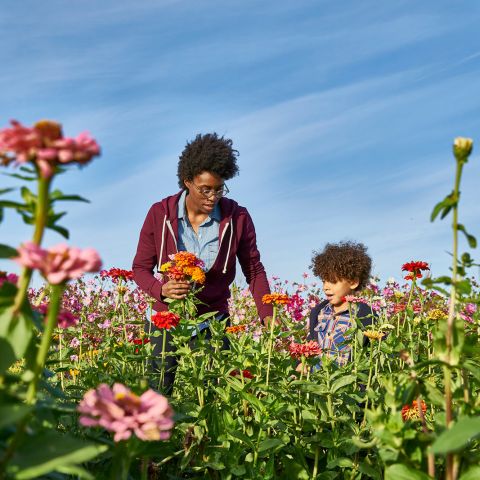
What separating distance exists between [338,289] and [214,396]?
2.10m

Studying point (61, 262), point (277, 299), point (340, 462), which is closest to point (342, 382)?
point (340, 462)

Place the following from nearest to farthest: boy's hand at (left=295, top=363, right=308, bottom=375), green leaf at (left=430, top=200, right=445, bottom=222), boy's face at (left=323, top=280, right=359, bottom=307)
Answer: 1. green leaf at (left=430, top=200, right=445, bottom=222)
2. boy's hand at (left=295, top=363, right=308, bottom=375)
3. boy's face at (left=323, top=280, right=359, bottom=307)

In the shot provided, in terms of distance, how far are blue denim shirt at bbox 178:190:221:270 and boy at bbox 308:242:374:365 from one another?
96 cm

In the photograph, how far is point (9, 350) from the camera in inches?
54.4

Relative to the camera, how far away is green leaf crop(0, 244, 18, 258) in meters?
1.39

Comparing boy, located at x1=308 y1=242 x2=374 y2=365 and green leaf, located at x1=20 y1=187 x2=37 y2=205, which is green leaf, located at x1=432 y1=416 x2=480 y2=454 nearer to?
green leaf, located at x1=20 y1=187 x2=37 y2=205

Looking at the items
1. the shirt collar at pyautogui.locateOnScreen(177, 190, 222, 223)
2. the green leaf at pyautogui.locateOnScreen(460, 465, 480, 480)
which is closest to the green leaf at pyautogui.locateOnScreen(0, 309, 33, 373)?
the green leaf at pyautogui.locateOnScreen(460, 465, 480, 480)

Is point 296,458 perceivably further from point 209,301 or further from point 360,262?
point 360,262

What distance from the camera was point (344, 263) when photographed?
5586mm

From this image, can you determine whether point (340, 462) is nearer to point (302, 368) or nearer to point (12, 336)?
point (302, 368)

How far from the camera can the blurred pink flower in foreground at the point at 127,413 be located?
1.38m

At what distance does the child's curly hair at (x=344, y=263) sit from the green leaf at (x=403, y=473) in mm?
3793

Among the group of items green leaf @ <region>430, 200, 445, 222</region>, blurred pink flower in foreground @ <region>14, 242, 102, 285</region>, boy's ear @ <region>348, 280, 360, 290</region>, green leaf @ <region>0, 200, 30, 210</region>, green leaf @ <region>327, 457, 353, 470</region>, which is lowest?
green leaf @ <region>327, 457, 353, 470</region>

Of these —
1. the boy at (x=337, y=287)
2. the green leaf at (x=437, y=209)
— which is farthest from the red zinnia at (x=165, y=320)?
the green leaf at (x=437, y=209)
